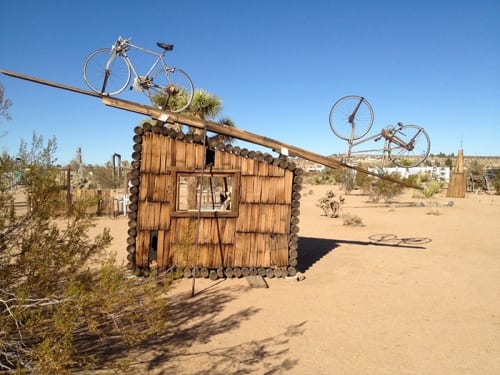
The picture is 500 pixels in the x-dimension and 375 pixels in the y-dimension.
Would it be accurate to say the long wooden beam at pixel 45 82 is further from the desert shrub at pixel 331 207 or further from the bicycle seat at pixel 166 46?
the desert shrub at pixel 331 207

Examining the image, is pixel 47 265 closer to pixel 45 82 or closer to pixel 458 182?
pixel 45 82

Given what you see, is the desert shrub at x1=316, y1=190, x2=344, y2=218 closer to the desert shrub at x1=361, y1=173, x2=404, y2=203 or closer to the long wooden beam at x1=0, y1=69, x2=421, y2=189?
the desert shrub at x1=361, y1=173, x2=404, y2=203

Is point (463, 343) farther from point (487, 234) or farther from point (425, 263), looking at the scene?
point (487, 234)

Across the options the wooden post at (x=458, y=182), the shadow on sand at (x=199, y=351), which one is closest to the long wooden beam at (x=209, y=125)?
the shadow on sand at (x=199, y=351)

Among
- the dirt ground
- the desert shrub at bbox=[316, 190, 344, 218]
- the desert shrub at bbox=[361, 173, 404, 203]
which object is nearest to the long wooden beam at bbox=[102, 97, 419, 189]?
the dirt ground

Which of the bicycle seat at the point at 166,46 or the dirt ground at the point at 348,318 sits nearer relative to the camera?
the dirt ground at the point at 348,318

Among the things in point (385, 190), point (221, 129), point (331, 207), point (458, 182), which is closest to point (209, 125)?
point (221, 129)

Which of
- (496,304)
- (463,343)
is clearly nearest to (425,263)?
(496,304)

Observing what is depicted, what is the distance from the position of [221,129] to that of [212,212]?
1967 millimetres

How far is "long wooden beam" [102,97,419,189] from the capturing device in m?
7.08

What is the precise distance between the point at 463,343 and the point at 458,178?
28080 millimetres

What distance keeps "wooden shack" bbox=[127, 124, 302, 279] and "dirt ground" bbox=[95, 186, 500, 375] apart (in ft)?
1.90

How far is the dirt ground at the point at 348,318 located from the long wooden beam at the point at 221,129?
2736 mm

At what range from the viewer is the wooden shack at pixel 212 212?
7895 millimetres
